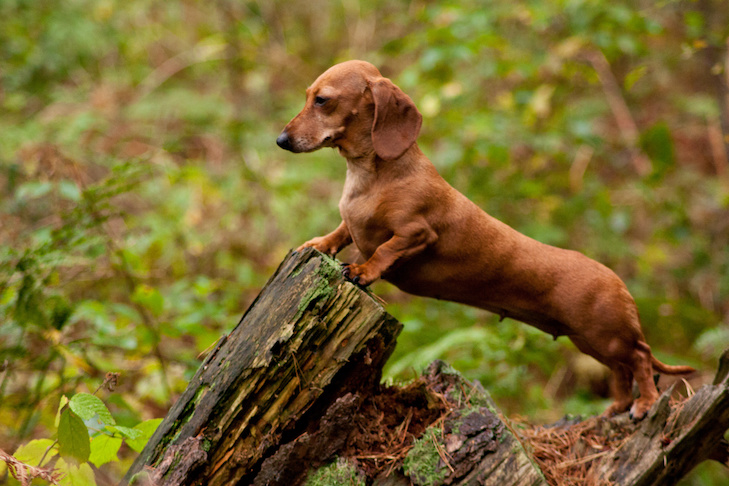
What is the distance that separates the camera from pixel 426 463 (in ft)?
8.34

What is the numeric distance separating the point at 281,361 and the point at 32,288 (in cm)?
207

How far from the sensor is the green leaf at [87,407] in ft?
6.85

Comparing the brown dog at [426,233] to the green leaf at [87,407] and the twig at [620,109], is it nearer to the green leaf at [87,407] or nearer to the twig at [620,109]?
the green leaf at [87,407]

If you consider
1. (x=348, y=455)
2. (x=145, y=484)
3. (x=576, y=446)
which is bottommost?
(x=576, y=446)

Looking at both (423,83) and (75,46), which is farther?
(75,46)

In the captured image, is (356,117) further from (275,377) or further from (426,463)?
(426,463)

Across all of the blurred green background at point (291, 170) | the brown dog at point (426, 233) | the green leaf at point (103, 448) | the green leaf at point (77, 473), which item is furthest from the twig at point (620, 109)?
the green leaf at point (77, 473)

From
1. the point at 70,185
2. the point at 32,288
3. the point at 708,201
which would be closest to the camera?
the point at 32,288

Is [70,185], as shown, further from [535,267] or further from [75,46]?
[75,46]

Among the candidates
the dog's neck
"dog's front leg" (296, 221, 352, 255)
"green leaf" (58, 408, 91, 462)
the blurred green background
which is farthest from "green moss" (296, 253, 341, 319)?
the blurred green background

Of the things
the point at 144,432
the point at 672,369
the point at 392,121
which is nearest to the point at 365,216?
the point at 392,121

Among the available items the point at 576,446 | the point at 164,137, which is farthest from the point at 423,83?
the point at 576,446

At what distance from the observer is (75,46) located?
9.05m

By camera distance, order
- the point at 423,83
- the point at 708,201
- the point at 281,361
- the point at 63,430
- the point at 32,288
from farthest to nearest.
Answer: the point at 708,201 → the point at 423,83 → the point at 32,288 → the point at 281,361 → the point at 63,430
